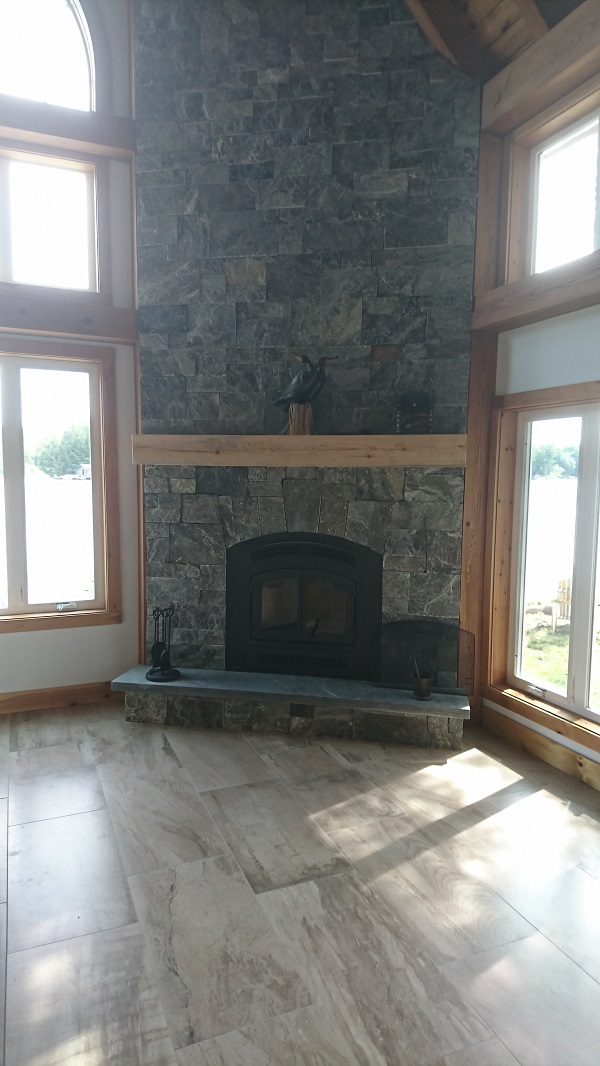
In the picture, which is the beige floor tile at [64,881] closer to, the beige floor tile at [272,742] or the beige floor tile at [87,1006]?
the beige floor tile at [87,1006]

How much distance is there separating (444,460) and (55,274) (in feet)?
9.22

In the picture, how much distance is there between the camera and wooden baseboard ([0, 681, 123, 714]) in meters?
4.23

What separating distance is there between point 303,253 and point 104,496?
6.79ft

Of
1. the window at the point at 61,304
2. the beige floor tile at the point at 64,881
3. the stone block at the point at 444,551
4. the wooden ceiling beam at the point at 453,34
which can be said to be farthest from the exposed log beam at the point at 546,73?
the beige floor tile at the point at 64,881

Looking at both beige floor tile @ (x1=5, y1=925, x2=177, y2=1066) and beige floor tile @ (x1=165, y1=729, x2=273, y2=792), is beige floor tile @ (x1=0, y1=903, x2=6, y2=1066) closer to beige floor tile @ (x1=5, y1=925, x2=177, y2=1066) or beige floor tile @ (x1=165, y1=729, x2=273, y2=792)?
beige floor tile @ (x1=5, y1=925, x2=177, y2=1066)

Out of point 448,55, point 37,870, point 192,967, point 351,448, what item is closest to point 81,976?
point 192,967

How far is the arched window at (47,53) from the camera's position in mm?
4008

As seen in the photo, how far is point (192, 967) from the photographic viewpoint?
2096 mm

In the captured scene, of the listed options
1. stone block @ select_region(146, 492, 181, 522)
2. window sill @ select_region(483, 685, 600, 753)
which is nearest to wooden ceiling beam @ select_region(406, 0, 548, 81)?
stone block @ select_region(146, 492, 181, 522)

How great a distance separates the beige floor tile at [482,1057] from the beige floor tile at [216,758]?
170 centimetres

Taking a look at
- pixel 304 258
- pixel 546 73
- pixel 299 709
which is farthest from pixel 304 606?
pixel 546 73

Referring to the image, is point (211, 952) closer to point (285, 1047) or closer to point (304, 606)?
point (285, 1047)

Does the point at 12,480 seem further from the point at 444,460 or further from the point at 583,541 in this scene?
the point at 583,541

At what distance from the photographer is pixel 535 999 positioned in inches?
77.9
